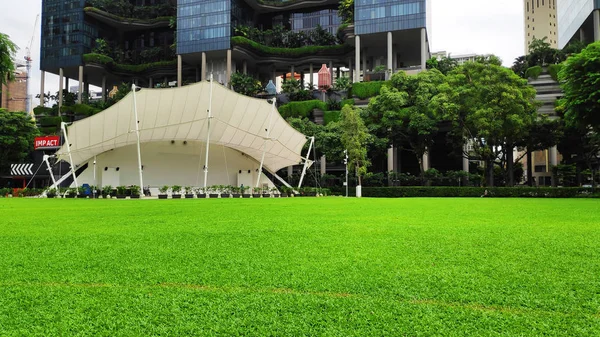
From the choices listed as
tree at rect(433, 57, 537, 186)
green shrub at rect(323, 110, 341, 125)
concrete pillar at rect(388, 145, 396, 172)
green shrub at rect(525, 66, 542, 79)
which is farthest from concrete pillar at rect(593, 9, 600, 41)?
green shrub at rect(323, 110, 341, 125)

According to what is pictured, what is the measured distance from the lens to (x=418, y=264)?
455cm

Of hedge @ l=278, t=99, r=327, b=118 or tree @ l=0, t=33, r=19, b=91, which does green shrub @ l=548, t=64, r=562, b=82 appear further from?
tree @ l=0, t=33, r=19, b=91

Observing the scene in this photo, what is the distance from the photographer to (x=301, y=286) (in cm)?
367

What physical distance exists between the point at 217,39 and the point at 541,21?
3812 inches

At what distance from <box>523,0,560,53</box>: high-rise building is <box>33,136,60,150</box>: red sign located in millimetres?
112166

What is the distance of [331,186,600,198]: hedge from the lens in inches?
1082

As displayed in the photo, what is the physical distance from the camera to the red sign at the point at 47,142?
5125 cm

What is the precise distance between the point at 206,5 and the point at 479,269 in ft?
204

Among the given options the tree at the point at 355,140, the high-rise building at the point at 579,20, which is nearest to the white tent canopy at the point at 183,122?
the tree at the point at 355,140

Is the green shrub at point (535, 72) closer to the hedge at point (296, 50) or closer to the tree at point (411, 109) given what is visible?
the tree at point (411, 109)

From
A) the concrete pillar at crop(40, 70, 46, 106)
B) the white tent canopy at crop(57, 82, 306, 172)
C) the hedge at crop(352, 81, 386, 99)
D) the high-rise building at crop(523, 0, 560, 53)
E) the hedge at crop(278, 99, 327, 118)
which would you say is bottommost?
the white tent canopy at crop(57, 82, 306, 172)

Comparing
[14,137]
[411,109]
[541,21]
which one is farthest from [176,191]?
[541,21]

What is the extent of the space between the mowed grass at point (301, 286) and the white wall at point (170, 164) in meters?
30.6

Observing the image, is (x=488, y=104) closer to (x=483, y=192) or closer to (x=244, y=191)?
(x=483, y=192)
